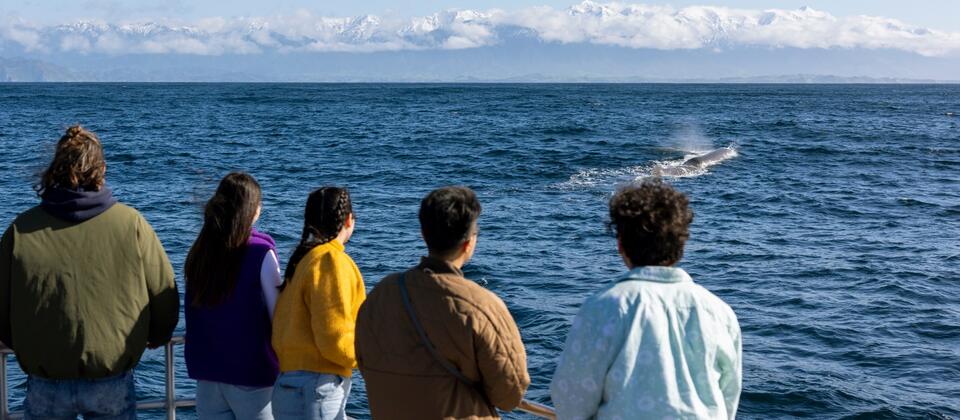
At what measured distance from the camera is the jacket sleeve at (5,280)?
169 inches

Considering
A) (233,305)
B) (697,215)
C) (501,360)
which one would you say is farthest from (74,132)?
(697,215)

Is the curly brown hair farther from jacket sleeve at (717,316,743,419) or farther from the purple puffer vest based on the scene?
jacket sleeve at (717,316,743,419)

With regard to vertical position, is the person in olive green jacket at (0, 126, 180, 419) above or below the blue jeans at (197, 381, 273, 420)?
above

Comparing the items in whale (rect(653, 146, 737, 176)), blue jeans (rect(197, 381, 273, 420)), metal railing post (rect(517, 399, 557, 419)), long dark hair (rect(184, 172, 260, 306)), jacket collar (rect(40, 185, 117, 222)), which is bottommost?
whale (rect(653, 146, 737, 176))

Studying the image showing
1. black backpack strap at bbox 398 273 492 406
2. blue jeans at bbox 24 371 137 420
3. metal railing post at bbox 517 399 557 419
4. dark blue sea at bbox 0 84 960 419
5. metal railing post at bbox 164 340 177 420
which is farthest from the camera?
dark blue sea at bbox 0 84 960 419

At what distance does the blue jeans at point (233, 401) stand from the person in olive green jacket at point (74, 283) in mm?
442

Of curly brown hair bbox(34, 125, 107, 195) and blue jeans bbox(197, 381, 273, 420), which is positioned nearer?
curly brown hair bbox(34, 125, 107, 195)

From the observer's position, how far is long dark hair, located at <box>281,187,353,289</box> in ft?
14.7

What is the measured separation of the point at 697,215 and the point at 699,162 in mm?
13213

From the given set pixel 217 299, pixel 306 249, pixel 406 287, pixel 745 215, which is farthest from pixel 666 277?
pixel 745 215

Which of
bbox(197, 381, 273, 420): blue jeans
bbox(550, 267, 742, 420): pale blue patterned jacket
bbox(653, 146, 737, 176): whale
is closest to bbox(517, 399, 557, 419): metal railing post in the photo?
bbox(550, 267, 742, 420): pale blue patterned jacket

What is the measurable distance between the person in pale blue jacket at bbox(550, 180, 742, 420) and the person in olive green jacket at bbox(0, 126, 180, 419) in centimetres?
194

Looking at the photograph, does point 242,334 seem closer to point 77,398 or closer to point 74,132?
point 77,398

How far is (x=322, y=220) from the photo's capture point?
4.50 meters
